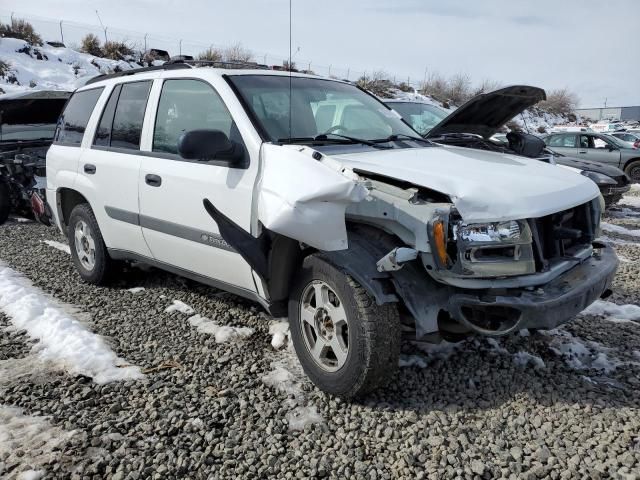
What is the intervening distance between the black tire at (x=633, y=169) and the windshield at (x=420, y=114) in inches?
305

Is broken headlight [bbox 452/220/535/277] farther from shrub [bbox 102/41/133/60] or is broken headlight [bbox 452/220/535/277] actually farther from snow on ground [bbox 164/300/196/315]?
shrub [bbox 102/41/133/60]

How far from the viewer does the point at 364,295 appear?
2779 mm

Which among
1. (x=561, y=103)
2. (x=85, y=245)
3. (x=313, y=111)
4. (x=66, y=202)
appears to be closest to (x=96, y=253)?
(x=85, y=245)

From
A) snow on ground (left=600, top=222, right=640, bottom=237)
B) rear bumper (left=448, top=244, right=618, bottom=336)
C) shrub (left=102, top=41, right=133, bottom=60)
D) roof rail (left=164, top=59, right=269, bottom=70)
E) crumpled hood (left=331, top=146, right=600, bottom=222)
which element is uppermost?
shrub (left=102, top=41, right=133, bottom=60)

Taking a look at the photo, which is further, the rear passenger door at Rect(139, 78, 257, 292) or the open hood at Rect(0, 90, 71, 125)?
the open hood at Rect(0, 90, 71, 125)

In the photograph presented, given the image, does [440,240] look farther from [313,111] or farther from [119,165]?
[119,165]

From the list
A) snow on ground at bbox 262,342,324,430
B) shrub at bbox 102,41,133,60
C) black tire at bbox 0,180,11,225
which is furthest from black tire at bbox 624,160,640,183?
shrub at bbox 102,41,133,60

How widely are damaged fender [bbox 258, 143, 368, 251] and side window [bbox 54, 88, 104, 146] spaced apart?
2.98m

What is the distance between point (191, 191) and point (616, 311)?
347 centimetres

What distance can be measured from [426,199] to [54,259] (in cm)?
482

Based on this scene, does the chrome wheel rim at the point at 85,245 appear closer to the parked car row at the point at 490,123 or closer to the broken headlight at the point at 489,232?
the parked car row at the point at 490,123

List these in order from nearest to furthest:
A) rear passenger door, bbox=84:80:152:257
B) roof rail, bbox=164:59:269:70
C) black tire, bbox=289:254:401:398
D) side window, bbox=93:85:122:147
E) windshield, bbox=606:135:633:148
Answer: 1. black tire, bbox=289:254:401:398
2. roof rail, bbox=164:59:269:70
3. rear passenger door, bbox=84:80:152:257
4. side window, bbox=93:85:122:147
5. windshield, bbox=606:135:633:148

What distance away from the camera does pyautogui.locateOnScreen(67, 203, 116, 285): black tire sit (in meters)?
4.80

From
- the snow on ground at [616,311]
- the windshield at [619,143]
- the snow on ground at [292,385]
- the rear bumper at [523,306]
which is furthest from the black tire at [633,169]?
the snow on ground at [292,385]
